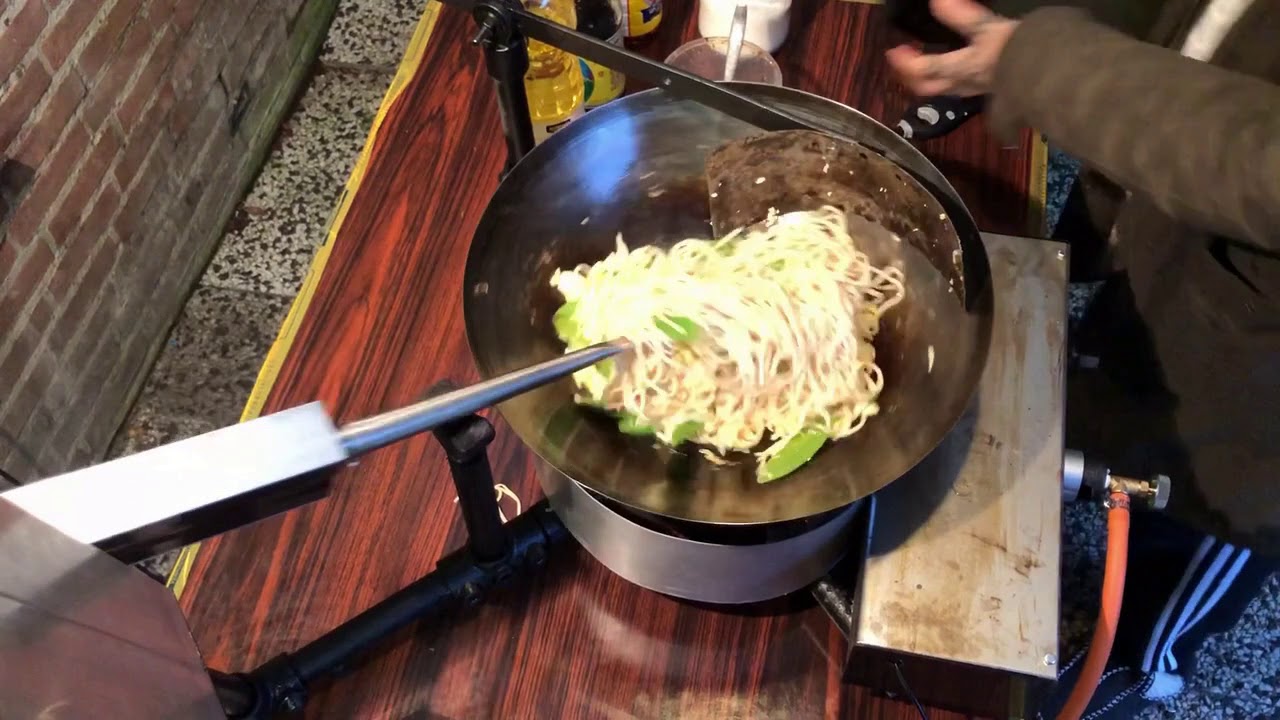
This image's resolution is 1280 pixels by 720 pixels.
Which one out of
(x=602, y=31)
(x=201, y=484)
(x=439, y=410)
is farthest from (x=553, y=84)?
(x=201, y=484)

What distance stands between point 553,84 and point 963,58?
0.50 meters

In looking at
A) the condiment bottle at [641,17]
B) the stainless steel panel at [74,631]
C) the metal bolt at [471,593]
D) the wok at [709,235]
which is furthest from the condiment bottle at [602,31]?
the stainless steel panel at [74,631]

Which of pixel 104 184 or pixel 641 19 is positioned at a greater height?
pixel 641 19

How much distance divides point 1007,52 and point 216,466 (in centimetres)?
76

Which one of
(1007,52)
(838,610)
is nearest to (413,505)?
(838,610)

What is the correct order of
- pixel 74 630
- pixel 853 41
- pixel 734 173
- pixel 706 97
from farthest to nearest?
pixel 853 41
pixel 734 173
pixel 706 97
pixel 74 630

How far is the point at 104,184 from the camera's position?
1.69m

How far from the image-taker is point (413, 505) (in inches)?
38.1

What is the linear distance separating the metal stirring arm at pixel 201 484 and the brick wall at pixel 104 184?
4.47ft

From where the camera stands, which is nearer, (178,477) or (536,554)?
(178,477)

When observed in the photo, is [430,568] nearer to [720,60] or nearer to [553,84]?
[553,84]

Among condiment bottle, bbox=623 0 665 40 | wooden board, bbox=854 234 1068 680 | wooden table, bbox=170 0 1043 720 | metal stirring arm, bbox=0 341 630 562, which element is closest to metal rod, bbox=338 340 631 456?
metal stirring arm, bbox=0 341 630 562

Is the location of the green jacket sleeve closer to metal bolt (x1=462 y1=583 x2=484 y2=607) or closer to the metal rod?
the metal rod

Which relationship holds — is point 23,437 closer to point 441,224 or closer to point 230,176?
point 230,176
